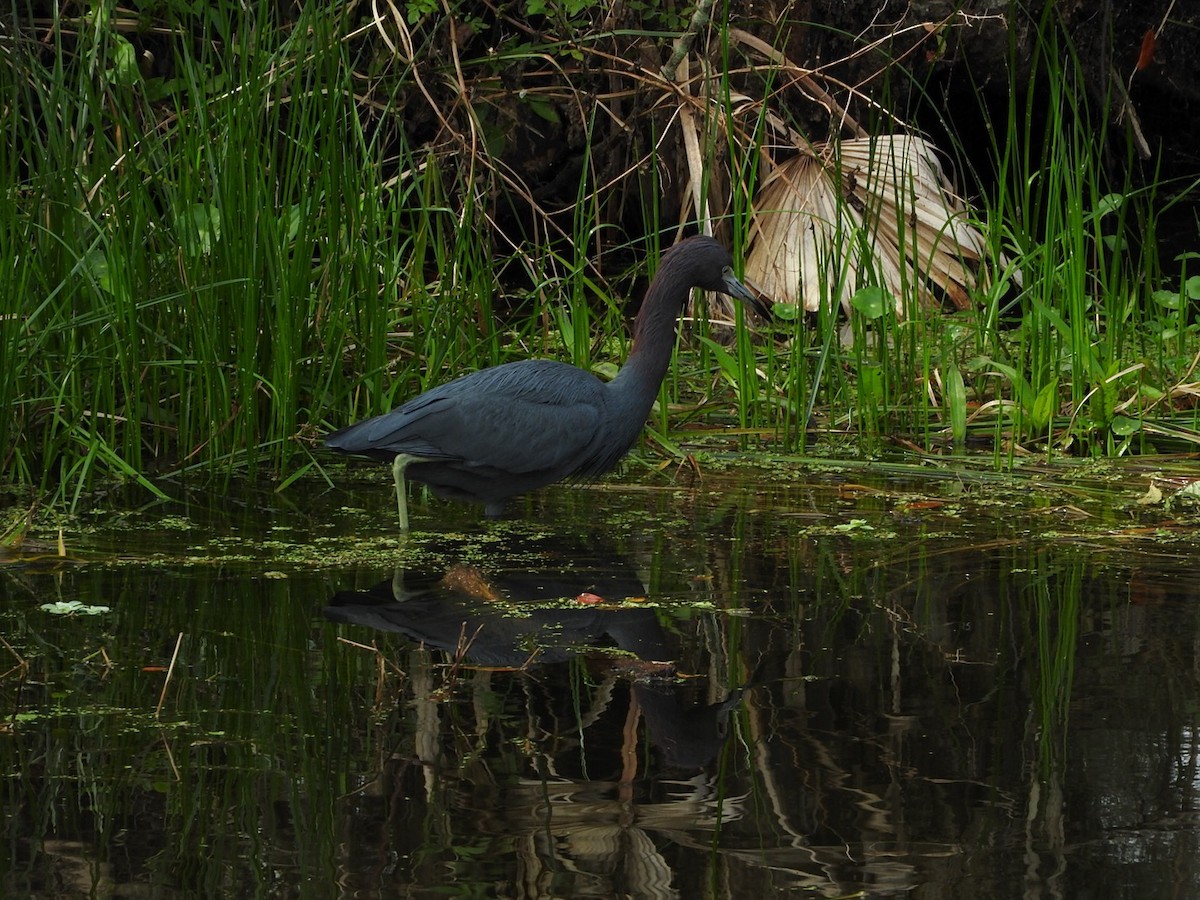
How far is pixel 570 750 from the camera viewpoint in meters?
2.63

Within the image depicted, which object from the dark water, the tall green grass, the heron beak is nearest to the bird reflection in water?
the dark water

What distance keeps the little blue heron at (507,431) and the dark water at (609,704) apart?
0.16 m

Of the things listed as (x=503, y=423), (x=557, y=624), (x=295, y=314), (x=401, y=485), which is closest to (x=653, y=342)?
(x=503, y=423)

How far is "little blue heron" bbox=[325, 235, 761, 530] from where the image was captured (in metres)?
4.47

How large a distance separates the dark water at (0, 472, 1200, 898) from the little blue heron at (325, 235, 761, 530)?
16cm

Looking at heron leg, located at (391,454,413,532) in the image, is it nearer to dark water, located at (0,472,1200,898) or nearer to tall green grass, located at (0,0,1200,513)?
dark water, located at (0,472,1200,898)

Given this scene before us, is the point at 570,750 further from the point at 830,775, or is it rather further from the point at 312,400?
the point at 312,400

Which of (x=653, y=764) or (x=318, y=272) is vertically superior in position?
(x=318, y=272)

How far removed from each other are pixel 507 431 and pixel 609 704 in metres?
1.68

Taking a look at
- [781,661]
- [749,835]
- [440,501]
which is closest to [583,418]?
[440,501]

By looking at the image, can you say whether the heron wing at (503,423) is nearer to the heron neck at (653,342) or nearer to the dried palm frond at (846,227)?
the heron neck at (653,342)

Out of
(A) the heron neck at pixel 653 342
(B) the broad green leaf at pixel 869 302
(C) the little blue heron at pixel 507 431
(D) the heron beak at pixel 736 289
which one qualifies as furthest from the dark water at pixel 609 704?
(B) the broad green leaf at pixel 869 302

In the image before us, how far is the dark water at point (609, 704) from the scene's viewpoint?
221 centimetres

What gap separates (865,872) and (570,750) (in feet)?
2.00
